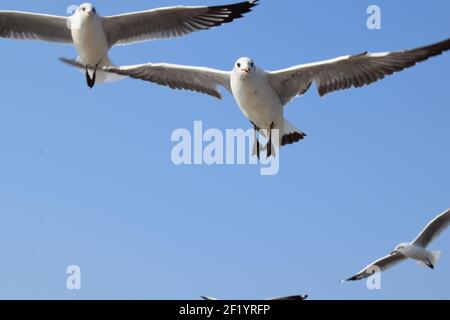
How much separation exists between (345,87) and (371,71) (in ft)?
1.17

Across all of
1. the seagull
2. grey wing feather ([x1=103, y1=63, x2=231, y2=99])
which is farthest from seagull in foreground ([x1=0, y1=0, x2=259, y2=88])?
grey wing feather ([x1=103, y1=63, x2=231, y2=99])

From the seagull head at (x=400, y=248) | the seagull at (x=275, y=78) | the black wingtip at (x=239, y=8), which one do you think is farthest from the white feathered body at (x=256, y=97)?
the seagull head at (x=400, y=248)

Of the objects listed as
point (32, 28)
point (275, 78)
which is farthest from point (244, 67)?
point (32, 28)

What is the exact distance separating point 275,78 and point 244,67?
17.7 inches

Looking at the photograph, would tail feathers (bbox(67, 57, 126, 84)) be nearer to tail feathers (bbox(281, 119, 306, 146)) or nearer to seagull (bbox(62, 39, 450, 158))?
seagull (bbox(62, 39, 450, 158))

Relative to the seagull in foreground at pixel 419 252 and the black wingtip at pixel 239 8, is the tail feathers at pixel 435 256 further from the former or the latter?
the black wingtip at pixel 239 8

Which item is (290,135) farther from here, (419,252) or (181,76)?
(419,252)

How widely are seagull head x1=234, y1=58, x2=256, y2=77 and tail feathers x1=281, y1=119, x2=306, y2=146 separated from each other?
948mm

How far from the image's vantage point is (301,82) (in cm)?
927

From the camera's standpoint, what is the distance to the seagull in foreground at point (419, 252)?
11664mm

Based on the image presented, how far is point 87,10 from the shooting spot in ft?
33.9

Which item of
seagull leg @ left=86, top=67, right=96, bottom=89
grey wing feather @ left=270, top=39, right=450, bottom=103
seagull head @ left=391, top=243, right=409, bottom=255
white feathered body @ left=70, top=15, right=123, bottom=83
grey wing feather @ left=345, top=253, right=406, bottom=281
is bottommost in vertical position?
grey wing feather @ left=345, top=253, right=406, bottom=281

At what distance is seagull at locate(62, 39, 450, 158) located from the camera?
8727 millimetres
